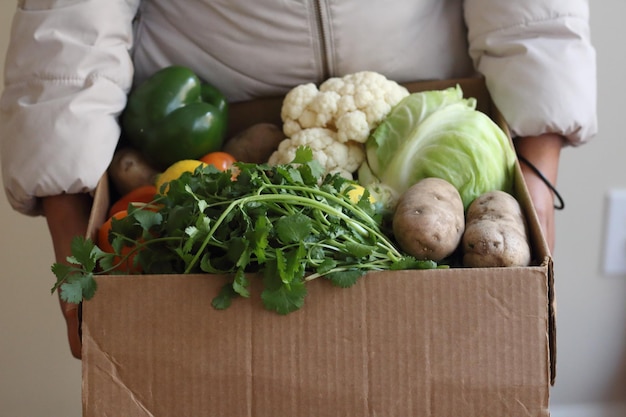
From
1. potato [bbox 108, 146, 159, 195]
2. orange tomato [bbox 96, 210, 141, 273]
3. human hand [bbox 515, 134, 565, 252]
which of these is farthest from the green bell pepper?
human hand [bbox 515, 134, 565, 252]

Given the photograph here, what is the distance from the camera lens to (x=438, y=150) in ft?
3.37

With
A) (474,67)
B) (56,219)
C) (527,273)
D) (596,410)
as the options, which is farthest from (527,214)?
(596,410)

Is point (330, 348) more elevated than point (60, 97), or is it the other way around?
point (60, 97)

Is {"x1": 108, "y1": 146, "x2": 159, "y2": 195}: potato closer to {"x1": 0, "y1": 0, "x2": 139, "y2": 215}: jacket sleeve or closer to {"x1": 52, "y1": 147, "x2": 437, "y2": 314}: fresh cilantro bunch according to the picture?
{"x1": 0, "y1": 0, "x2": 139, "y2": 215}: jacket sleeve

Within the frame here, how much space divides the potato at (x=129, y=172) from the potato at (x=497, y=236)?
0.53 metres

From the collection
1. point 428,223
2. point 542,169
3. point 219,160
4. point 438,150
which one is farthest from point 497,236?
point 219,160

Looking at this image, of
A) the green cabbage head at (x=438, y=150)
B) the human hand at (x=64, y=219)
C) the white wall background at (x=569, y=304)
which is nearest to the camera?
the green cabbage head at (x=438, y=150)

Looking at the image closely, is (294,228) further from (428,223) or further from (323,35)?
(323,35)

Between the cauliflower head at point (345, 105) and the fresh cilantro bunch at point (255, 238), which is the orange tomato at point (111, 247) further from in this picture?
the cauliflower head at point (345, 105)

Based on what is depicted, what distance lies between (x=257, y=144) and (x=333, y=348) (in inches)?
20.4

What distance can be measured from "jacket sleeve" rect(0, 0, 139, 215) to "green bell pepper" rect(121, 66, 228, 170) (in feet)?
0.12

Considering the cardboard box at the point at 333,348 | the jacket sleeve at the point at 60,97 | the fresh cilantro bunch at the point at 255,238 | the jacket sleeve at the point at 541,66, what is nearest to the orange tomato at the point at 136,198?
the jacket sleeve at the point at 60,97

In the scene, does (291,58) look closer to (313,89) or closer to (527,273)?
Answer: (313,89)

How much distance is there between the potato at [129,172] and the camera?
3.71 ft
